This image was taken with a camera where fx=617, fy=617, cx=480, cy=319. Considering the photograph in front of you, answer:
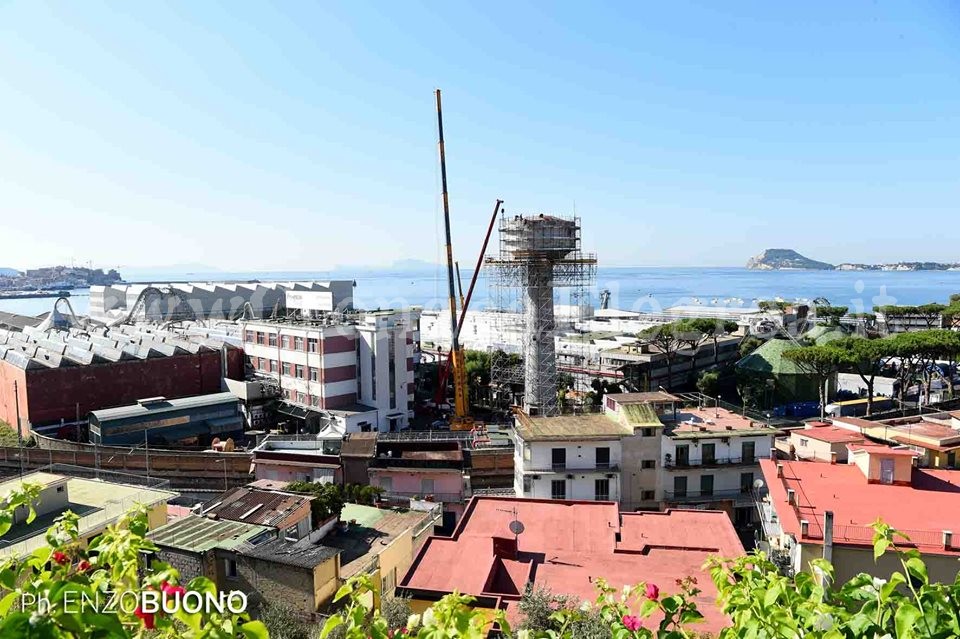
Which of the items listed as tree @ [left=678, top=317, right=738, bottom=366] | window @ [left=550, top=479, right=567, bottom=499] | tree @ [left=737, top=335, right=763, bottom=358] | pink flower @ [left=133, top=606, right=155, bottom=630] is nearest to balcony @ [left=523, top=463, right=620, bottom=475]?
window @ [left=550, top=479, right=567, bottom=499]

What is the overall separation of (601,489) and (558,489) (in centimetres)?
118

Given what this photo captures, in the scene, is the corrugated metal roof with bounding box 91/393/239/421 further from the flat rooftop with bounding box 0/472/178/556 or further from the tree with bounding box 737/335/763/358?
the tree with bounding box 737/335/763/358

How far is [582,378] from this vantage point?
35844 mm

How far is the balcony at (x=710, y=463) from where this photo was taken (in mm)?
17219

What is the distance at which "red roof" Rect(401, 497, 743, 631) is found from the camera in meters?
9.38

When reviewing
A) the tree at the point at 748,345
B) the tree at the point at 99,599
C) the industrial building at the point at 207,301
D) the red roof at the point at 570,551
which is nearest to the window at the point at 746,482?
the red roof at the point at 570,551

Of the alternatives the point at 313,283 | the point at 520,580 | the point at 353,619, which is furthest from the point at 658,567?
the point at 313,283

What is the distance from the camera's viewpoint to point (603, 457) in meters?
16.9

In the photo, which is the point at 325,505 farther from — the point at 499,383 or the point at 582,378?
the point at 582,378

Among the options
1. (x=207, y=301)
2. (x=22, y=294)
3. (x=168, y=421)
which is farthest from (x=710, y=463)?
(x=22, y=294)

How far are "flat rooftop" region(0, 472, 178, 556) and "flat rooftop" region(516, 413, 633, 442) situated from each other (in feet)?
29.3

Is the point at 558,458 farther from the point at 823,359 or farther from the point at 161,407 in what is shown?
the point at 823,359

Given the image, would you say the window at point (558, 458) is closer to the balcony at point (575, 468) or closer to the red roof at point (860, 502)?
the balcony at point (575, 468)

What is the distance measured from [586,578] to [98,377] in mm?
26096
